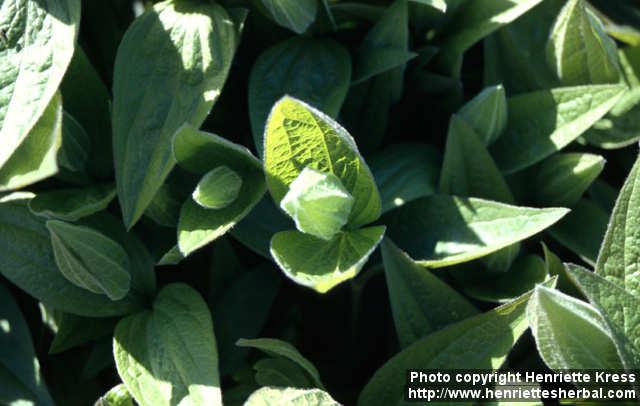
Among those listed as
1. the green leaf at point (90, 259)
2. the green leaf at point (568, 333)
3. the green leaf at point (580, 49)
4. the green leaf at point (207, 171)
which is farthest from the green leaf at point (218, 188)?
the green leaf at point (580, 49)

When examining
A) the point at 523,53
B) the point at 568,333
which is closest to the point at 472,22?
the point at 523,53

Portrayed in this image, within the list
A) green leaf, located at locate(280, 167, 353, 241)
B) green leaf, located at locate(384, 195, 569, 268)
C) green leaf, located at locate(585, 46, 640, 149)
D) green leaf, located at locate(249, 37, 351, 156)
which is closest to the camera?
green leaf, located at locate(280, 167, 353, 241)

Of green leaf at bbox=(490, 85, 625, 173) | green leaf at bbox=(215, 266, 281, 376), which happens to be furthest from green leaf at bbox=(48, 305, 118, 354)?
green leaf at bbox=(490, 85, 625, 173)

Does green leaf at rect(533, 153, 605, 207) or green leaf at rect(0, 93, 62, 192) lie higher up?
green leaf at rect(0, 93, 62, 192)

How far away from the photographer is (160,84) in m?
0.90

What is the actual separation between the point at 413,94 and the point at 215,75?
12.9 inches

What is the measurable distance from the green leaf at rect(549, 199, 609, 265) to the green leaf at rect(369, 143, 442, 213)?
18cm

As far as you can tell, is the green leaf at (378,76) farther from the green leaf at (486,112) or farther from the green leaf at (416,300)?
the green leaf at (416,300)

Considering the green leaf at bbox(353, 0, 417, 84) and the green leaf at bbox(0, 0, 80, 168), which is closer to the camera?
the green leaf at bbox(0, 0, 80, 168)

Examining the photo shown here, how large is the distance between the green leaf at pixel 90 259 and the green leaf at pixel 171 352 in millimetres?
50

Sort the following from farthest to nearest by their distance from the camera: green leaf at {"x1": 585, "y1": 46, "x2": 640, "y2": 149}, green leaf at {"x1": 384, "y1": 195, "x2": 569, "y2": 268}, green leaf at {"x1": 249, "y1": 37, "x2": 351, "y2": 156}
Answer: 1. green leaf at {"x1": 585, "y1": 46, "x2": 640, "y2": 149}
2. green leaf at {"x1": 249, "y1": 37, "x2": 351, "y2": 156}
3. green leaf at {"x1": 384, "y1": 195, "x2": 569, "y2": 268}

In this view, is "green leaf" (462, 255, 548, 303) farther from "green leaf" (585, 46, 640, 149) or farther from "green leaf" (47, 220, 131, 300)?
"green leaf" (47, 220, 131, 300)

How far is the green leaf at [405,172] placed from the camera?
0.98 m

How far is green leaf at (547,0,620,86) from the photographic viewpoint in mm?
1007
